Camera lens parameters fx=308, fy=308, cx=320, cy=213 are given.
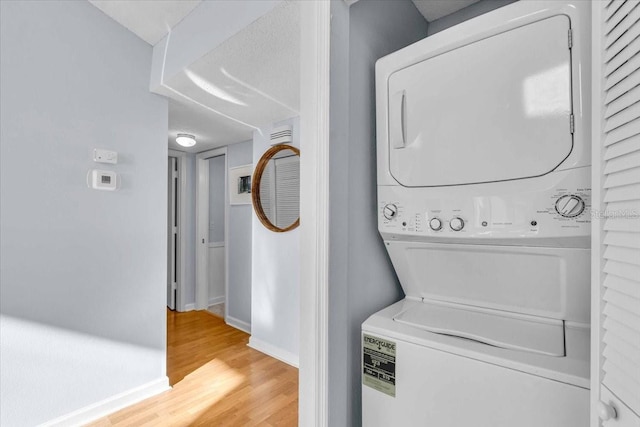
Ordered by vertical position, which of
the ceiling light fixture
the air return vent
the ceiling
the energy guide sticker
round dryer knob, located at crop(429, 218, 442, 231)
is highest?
the ceiling

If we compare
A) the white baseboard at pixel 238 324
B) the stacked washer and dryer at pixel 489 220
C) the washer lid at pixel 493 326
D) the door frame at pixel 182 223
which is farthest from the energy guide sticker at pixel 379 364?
the door frame at pixel 182 223

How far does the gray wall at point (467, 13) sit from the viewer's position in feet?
4.63

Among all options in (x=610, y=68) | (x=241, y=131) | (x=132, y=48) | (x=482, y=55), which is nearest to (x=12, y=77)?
(x=132, y=48)

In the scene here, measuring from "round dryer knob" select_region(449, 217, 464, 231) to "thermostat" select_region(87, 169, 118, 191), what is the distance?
2101 millimetres

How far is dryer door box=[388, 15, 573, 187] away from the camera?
85 centimetres

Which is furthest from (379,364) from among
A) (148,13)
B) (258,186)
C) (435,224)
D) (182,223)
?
(182,223)

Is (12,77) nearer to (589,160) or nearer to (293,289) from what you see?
(293,289)

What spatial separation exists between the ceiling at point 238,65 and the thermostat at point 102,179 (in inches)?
28.9

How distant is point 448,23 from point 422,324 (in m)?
1.50

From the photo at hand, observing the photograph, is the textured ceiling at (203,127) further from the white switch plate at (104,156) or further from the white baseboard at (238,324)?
the white baseboard at (238,324)

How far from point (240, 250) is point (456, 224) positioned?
299 centimetres

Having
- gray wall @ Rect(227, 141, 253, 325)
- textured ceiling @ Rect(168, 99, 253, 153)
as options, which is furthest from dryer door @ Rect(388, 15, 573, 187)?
gray wall @ Rect(227, 141, 253, 325)

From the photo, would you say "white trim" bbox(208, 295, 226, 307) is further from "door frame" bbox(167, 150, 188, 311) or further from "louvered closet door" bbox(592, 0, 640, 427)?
"louvered closet door" bbox(592, 0, 640, 427)

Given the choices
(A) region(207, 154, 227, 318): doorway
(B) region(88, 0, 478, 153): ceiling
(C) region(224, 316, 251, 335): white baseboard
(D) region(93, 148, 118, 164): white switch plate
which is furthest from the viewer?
(A) region(207, 154, 227, 318): doorway
